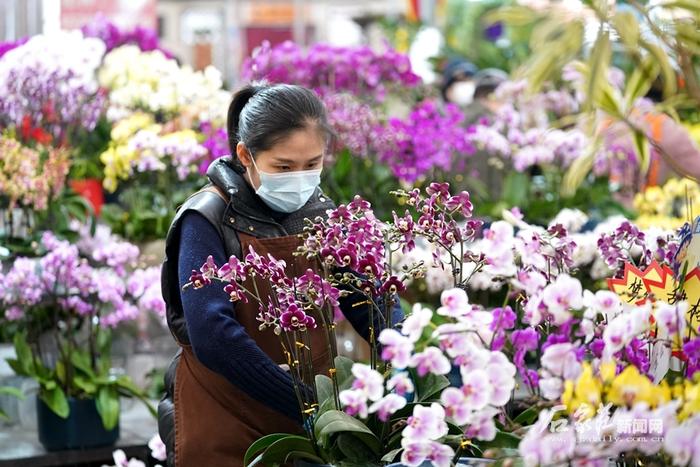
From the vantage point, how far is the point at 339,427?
1778mm

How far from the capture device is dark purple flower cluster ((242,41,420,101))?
499 centimetres

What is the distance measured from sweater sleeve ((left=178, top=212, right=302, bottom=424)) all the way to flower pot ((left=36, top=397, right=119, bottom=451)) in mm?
1992

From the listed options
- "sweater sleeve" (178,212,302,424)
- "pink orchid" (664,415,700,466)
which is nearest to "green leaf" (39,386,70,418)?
"sweater sleeve" (178,212,302,424)

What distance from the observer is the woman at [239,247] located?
86.6 inches

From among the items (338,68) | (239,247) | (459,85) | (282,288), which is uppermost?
(282,288)

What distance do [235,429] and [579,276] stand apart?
2.20m

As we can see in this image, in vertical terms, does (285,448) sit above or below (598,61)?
below

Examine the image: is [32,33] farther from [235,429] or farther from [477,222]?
[477,222]

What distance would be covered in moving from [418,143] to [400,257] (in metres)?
0.76

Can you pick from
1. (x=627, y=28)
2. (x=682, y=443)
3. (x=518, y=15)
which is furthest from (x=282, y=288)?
(x=518, y=15)

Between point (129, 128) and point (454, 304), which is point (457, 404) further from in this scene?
point (129, 128)

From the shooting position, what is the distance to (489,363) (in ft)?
4.53

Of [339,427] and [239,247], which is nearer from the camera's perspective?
[339,427]

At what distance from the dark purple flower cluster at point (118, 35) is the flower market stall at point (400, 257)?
0.01 m
